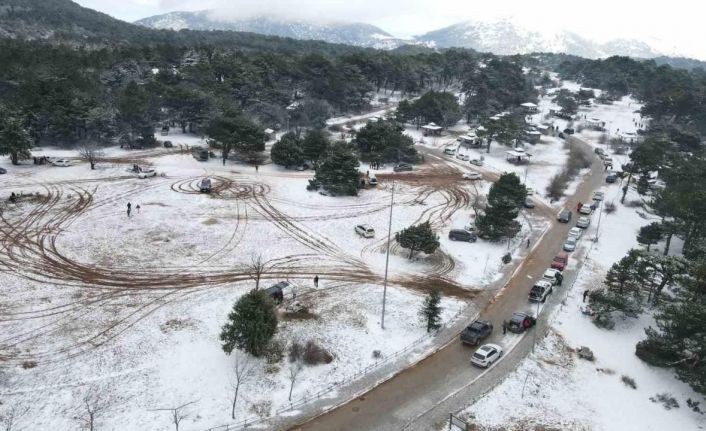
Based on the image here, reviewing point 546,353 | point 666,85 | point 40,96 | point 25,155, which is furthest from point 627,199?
point 40,96

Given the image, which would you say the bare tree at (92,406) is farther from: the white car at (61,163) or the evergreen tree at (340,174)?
the white car at (61,163)

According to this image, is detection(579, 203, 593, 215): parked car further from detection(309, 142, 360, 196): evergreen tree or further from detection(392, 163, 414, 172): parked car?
detection(309, 142, 360, 196): evergreen tree

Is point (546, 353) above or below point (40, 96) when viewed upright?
below

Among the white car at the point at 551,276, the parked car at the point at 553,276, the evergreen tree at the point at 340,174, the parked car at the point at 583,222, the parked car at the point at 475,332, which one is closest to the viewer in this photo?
the parked car at the point at 475,332

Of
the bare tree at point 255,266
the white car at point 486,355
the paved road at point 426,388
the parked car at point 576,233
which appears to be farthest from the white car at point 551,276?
the bare tree at point 255,266

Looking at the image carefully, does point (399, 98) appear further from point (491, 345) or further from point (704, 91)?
point (491, 345)
